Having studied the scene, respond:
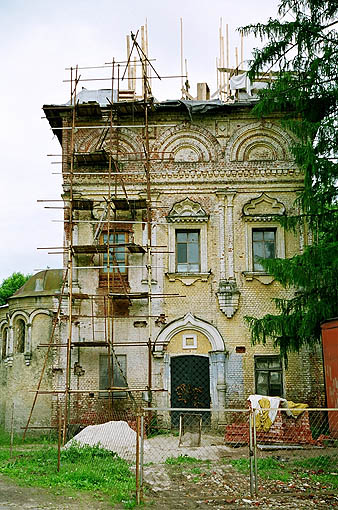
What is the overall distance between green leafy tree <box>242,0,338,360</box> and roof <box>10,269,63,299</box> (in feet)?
22.0

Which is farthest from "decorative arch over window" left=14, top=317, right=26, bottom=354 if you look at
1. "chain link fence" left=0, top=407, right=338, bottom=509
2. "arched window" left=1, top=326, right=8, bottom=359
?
"chain link fence" left=0, top=407, right=338, bottom=509

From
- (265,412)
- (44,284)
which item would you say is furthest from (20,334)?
(265,412)

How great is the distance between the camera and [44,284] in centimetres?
1908

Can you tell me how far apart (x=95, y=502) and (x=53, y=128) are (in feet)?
40.9

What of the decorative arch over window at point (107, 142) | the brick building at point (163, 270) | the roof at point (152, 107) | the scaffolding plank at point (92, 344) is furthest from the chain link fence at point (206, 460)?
the roof at point (152, 107)

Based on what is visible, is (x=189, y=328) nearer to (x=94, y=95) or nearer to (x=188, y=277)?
(x=188, y=277)

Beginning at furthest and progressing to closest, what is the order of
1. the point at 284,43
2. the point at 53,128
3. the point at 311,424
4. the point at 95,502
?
the point at 53,128 → the point at 311,424 → the point at 284,43 → the point at 95,502

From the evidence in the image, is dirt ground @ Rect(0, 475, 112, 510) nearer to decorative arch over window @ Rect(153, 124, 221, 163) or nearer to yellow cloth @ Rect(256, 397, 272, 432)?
yellow cloth @ Rect(256, 397, 272, 432)

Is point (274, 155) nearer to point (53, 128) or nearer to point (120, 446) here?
point (53, 128)

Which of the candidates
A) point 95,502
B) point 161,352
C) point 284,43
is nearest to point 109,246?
point 161,352

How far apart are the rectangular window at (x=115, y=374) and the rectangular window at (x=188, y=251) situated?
10.2 feet

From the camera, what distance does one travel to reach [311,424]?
15828mm

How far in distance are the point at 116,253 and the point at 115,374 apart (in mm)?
3485

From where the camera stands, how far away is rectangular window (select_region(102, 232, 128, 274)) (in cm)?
1817
